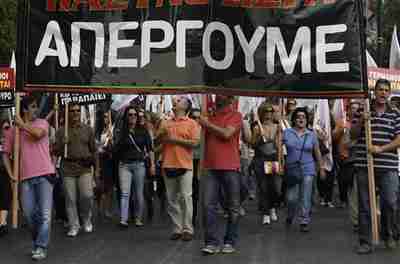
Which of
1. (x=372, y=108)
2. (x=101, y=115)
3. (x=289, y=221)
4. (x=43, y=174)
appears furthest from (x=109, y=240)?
(x=101, y=115)

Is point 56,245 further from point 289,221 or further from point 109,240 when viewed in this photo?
point 289,221

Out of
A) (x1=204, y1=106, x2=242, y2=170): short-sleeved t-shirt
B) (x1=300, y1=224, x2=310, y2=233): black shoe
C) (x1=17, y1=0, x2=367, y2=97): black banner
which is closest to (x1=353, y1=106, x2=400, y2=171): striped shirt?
(x1=17, y1=0, x2=367, y2=97): black banner

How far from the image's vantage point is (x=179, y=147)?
38.9ft

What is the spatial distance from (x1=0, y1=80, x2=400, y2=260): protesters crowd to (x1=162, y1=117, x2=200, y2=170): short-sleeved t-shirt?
13 millimetres

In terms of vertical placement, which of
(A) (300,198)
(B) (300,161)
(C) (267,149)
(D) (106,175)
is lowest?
(A) (300,198)

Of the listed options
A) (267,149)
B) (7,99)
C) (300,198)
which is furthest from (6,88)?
(300,198)

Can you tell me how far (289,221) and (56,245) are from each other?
3.46 metres

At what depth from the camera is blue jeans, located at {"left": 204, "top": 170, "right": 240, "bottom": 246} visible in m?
10.2

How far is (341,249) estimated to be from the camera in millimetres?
10641

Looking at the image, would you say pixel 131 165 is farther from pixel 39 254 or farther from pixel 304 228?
pixel 39 254

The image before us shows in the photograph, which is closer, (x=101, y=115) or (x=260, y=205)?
(x=260, y=205)

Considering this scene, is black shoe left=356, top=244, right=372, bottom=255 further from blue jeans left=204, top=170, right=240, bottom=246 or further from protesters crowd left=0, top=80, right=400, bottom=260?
blue jeans left=204, top=170, right=240, bottom=246

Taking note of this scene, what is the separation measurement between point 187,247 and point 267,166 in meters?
2.81

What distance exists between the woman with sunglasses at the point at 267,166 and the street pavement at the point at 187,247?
33 centimetres
